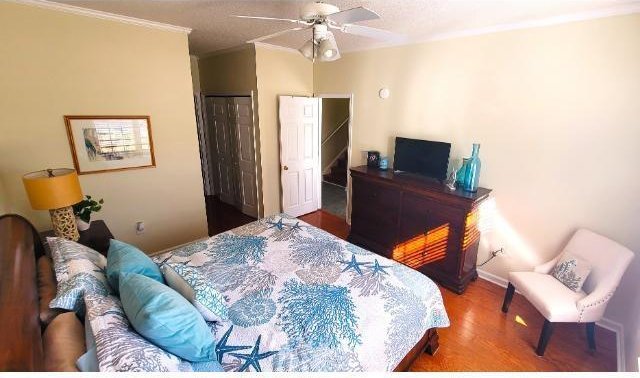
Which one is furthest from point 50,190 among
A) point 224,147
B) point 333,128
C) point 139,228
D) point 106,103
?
point 333,128

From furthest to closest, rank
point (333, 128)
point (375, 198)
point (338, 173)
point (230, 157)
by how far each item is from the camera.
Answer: point (333, 128)
point (338, 173)
point (230, 157)
point (375, 198)

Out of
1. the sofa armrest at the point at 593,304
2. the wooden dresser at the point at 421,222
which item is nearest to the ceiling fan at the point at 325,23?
the wooden dresser at the point at 421,222

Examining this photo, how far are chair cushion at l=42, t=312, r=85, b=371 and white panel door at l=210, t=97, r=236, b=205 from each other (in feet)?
12.2

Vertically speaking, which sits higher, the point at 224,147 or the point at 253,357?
the point at 224,147

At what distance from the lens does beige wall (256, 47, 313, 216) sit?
3.85m

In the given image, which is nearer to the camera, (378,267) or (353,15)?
(353,15)

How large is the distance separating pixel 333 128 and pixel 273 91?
295 centimetres

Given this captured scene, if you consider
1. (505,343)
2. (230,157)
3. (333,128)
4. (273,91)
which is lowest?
(505,343)

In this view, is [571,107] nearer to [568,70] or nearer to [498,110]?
[568,70]

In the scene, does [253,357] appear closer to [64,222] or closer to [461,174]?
[64,222]

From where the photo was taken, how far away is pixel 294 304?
169cm

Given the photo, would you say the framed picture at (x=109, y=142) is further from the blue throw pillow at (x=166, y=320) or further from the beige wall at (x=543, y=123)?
the beige wall at (x=543, y=123)

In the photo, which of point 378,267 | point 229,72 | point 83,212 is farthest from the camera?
point 229,72

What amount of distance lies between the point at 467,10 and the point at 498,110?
0.97 m
